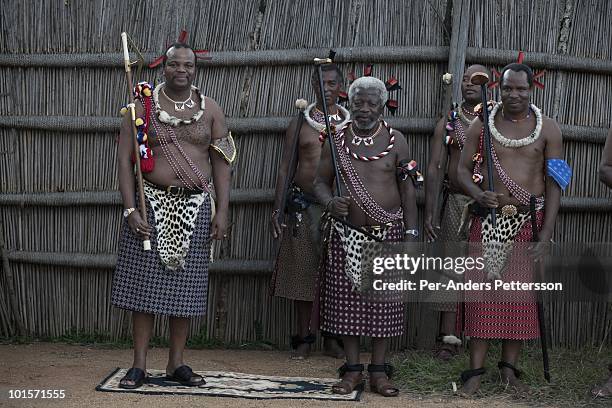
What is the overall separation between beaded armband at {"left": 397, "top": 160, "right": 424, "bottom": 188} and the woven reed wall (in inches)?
59.4

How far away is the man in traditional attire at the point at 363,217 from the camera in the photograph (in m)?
5.86

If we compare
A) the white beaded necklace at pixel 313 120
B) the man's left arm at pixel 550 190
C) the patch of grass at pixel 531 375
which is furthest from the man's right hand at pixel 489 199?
the white beaded necklace at pixel 313 120

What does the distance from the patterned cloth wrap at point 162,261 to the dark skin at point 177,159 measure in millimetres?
82

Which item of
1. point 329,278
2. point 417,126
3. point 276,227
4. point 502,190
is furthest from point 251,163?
point 502,190

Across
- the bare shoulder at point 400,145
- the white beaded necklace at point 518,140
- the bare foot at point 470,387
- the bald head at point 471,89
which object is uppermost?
the bald head at point 471,89

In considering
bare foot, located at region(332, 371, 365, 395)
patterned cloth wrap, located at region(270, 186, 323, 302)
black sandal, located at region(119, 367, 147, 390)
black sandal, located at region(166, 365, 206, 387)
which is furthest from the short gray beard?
black sandal, located at region(119, 367, 147, 390)

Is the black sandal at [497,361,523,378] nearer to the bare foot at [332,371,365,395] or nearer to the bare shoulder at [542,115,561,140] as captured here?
the bare foot at [332,371,365,395]

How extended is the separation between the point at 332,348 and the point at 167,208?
195 centimetres

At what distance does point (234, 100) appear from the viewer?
761 cm

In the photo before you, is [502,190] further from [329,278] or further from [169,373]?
[169,373]

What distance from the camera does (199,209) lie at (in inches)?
236

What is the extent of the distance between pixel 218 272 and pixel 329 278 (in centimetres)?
179

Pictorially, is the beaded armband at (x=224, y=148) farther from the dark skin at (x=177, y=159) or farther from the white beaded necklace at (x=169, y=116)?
the white beaded necklace at (x=169, y=116)

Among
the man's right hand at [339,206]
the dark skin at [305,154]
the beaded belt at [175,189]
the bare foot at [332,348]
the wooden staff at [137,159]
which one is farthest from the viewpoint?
the bare foot at [332,348]
